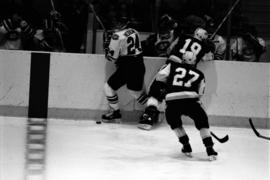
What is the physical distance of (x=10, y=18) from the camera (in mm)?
7504

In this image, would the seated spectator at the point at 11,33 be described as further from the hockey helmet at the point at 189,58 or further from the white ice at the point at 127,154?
the hockey helmet at the point at 189,58

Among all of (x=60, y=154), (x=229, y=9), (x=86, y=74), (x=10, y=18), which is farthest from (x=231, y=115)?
(x=10, y=18)

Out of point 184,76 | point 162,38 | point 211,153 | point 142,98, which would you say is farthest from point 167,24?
point 211,153

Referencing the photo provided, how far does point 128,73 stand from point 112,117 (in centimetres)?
55

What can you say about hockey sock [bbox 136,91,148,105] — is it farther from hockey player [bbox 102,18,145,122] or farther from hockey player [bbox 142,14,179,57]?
hockey player [bbox 142,14,179,57]

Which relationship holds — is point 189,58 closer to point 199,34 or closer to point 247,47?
point 199,34

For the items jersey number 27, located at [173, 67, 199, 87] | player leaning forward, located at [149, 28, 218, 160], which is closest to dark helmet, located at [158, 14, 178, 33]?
player leaning forward, located at [149, 28, 218, 160]

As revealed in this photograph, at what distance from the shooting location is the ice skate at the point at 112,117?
7008mm

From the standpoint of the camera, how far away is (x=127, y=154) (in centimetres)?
568

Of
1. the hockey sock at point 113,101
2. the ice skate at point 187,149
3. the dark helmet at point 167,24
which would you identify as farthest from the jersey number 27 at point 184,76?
the dark helmet at point 167,24

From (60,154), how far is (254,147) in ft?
6.62

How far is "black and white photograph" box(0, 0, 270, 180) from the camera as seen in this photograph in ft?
20.3

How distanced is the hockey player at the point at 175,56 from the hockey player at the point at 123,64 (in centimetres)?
26

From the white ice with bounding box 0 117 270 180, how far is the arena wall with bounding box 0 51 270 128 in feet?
0.58
